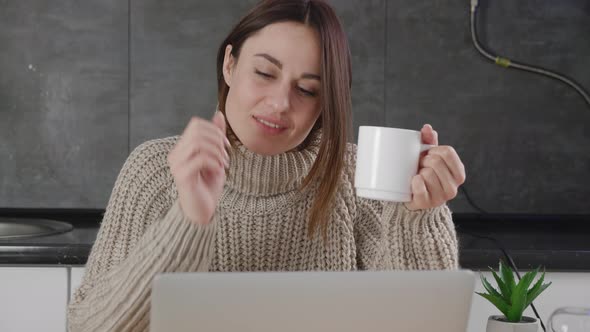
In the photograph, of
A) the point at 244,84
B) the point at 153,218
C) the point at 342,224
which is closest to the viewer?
the point at 244,84

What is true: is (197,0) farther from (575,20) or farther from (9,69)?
(575,20)

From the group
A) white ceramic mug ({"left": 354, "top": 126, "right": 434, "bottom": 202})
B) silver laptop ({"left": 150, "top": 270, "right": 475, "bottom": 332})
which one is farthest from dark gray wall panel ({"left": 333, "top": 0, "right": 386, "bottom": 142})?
silver laptop ({"left": 150, "top": 270, "right": 475, "bottom": 332})

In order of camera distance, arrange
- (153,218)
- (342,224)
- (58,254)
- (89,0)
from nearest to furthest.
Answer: (153,218) → (342,224) → (58,254) → (89,0)

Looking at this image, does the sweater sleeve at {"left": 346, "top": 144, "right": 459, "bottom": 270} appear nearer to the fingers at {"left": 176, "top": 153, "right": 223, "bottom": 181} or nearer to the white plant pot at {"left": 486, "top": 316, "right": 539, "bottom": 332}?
the white plant pot at {"left": 486, "top": 316, "right": 539, "bottom": 332}

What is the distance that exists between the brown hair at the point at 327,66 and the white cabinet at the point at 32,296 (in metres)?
0.66

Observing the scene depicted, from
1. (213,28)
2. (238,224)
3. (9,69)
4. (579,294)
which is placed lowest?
(579,294)

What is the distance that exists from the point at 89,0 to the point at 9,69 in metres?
Result: 0.30

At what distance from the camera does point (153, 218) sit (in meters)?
1.46

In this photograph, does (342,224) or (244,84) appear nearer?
(244,84)

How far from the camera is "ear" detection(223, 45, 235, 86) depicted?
4.81 ft

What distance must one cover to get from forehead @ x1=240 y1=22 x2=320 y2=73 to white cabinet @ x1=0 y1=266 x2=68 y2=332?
79 centimetres

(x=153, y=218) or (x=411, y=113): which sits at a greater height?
(x=411, y=113)

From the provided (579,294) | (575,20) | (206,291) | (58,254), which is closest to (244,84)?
(206,291)

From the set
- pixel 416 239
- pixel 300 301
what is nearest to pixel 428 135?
pixel 416 239
